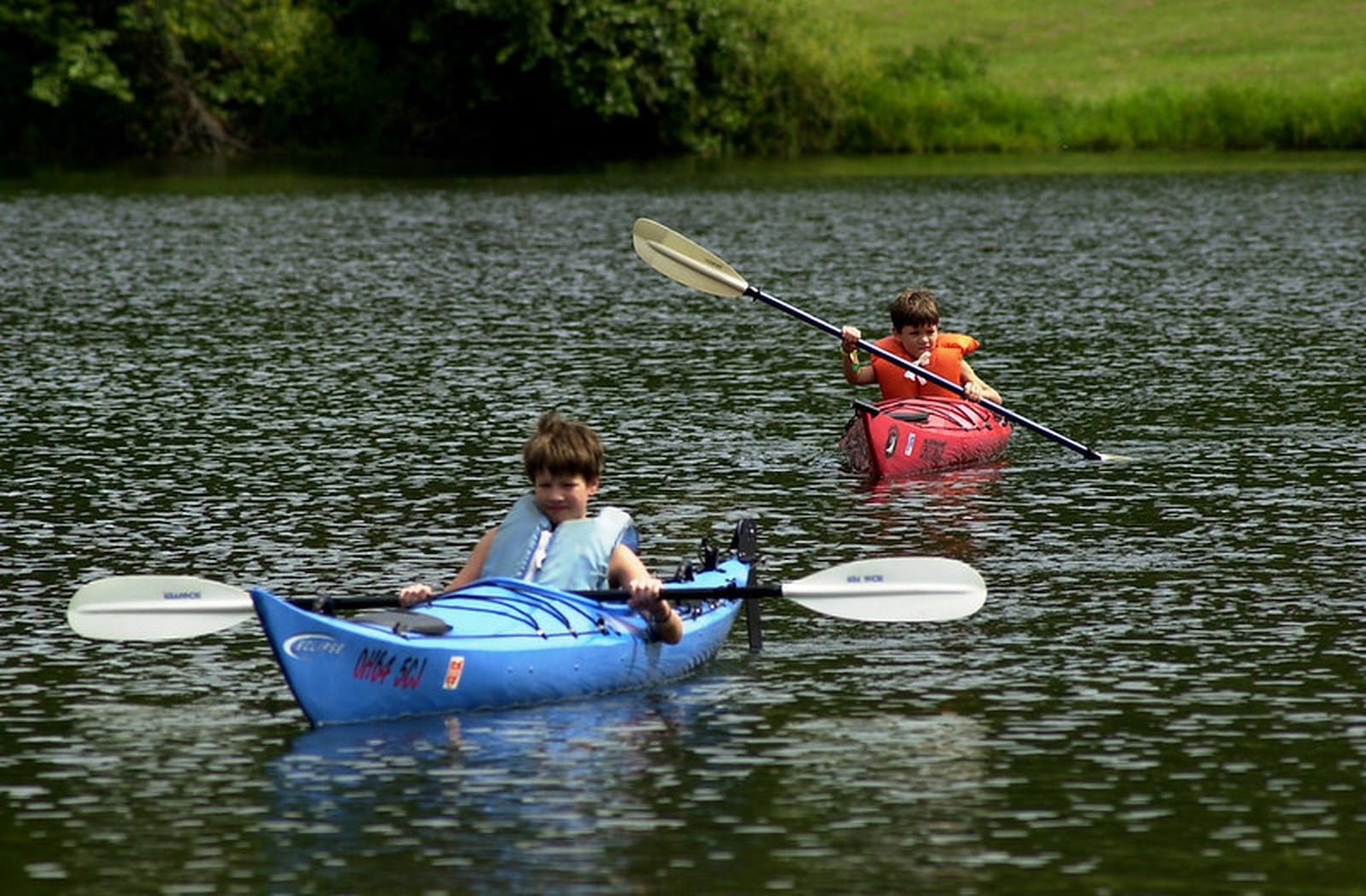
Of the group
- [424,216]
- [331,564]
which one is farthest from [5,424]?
[424,216]

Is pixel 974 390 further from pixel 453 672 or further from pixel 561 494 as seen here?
pixel 453 672

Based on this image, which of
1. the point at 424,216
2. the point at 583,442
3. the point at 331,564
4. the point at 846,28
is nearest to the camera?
the point at 583,442

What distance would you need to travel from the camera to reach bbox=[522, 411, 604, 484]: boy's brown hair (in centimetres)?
1048

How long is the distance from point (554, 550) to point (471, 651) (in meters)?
0.89

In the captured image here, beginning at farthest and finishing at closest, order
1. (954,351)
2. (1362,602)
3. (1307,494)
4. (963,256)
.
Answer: (963,256)
(954,351)
(1307,494)
(1362,602)

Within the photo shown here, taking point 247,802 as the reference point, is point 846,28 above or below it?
above

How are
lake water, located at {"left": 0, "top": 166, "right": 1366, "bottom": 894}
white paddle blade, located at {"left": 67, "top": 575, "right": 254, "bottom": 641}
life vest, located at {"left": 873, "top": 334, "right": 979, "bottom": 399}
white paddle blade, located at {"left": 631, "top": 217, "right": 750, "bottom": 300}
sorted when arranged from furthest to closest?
1. white paddle blade, located at {"left": 631, "top": 217, "right": 750, "bottom": 300}
2. life vest, located at {"left": 873, "top": 334, "right": 979, "bottom": 399}
3. white paddle blade, located at {"left": 67, "top": 575, "right": 254, "bottom": 641}
4. lake water, located at {"left": 0, "top": 166, "right": 1366, "bottom": 894}

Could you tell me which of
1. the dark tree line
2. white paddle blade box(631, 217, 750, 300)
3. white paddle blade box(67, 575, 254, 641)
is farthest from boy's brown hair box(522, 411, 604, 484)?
the dark tree line

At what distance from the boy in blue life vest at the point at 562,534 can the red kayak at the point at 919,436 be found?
5.70 metres

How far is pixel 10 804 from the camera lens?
8789 mm

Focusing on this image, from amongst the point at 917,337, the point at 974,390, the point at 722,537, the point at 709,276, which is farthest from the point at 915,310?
the point at 722,537

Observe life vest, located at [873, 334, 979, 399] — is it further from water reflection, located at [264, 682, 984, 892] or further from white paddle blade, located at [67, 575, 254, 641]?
white paddle blade, located at [67, 575, 254, 641]

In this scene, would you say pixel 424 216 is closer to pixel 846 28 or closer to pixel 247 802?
pixel 846 28

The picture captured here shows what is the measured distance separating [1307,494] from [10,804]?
29.3 ft
